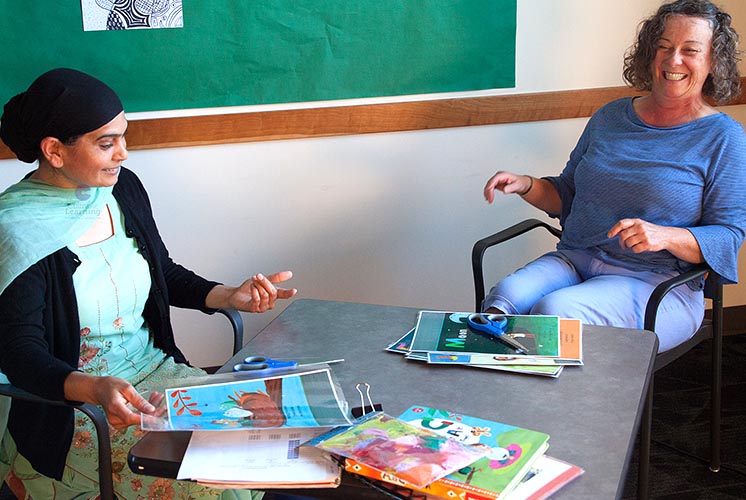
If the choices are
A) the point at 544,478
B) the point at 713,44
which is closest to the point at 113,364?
the point at 544,478

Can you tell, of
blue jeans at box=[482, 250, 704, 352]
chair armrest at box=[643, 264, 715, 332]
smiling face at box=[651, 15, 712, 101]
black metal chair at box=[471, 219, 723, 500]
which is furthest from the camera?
smiling face at box=[651, 15, 712, 101]

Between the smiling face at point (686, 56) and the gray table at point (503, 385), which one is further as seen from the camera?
the smiling face at point (686, 56)

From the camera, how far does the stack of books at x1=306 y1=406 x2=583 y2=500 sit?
1217 mm

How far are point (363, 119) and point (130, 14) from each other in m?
0.84

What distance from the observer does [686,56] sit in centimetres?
251

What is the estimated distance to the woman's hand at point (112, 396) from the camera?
4.81 feet

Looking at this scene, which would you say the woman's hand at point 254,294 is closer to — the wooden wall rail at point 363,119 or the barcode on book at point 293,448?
the barcode on book at point 293,448

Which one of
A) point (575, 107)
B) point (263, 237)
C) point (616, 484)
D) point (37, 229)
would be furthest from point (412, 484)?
point (575, 107)

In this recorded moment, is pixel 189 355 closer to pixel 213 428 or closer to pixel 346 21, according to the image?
pixel 346 21

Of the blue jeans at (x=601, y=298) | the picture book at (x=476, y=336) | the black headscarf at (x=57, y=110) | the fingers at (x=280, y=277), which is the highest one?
the black headscarf at (x=57, y=110)

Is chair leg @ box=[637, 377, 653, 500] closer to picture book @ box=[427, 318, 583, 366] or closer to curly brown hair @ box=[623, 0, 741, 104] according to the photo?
picture book @ box=[427, 318, 583, 366]

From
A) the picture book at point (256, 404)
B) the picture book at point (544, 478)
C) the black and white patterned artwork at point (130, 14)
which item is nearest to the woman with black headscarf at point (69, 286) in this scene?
the picture book at point (256, 404)

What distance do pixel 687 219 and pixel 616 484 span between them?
1.41 m

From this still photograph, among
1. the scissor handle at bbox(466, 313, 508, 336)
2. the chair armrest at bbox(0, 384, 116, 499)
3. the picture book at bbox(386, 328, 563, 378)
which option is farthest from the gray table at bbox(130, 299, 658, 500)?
the chair armrest at bbox(0, 384, 116, 499)
